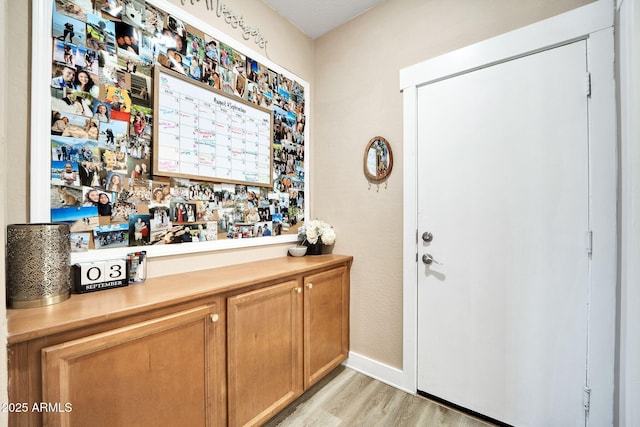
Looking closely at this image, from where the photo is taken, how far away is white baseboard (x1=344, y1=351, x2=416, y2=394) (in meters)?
1.91

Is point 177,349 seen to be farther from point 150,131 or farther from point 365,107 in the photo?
point 365,107

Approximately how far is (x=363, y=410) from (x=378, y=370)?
37cm

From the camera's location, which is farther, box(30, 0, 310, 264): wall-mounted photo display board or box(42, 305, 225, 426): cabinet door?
box(30, 0, 310, 264): wall-mounted photo display board

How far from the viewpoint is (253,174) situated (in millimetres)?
1902

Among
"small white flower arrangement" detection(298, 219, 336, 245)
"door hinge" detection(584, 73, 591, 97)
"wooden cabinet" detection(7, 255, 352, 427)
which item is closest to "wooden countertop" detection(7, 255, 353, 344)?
"wooden cabinet" detection(7, 255, 352, 427)

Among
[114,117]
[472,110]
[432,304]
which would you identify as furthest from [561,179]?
[114,117]

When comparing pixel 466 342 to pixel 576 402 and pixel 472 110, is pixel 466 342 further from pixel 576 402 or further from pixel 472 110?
pixel 472 110

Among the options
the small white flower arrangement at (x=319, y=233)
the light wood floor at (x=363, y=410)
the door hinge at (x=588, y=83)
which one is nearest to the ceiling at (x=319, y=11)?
the door hinge at (x=588, y=83)

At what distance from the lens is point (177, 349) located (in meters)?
1.11

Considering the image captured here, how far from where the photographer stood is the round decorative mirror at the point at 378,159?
77.8 inches

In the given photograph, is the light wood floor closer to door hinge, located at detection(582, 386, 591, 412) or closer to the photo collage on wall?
door hinge, located at detection(582, 386, 591, 412)

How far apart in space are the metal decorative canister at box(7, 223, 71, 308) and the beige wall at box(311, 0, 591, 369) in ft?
5.58

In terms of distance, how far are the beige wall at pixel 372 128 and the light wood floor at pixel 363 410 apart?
0.23 meters

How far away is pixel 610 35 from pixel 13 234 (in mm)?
2593
